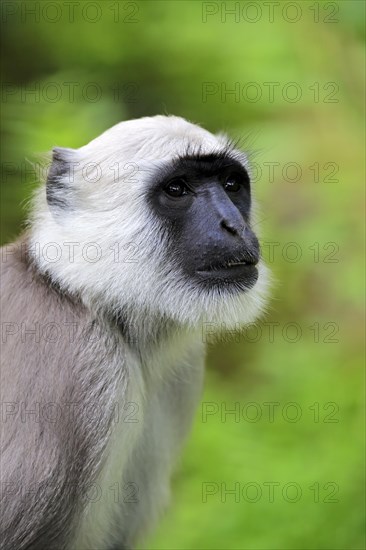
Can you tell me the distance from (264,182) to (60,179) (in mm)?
3336

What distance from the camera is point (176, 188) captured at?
4.43 meters

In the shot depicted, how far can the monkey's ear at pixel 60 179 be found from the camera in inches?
177

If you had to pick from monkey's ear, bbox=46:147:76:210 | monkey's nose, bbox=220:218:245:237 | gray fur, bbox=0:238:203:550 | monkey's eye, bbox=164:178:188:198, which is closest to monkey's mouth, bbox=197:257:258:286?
monkey's nose, bbox=220:218:245:237

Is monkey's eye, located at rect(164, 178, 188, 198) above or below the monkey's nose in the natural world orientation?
above

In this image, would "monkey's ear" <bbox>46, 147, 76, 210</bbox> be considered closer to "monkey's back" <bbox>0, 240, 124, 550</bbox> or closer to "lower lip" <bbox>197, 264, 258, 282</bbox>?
"monkey's back" <bbox>0, 240, 124, 550</bbox>

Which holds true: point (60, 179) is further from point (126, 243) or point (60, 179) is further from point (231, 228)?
point (231, 228)

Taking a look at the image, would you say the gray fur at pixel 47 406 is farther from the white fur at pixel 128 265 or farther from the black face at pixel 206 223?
the black face at pixel 206 223

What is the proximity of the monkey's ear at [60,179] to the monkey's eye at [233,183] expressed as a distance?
0.80 meters

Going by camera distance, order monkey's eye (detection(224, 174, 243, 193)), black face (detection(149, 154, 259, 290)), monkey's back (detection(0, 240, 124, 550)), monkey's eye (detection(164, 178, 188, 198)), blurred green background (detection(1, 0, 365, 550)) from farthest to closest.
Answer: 1. blurred green background (detection(1, 0, 365, 550))
2. monkey's eye (detection(224, 174, 243, 193))
3. monkey's eye (detection(164, 178, 188, 198))
4. black face (detection(149, 154, 259, 290))
5. monkey's back (detection(0, 240, 124, 550))

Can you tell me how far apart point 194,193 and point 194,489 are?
2.84 meters

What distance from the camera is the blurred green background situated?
5.70 m

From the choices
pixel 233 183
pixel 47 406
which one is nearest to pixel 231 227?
pixel 233 183

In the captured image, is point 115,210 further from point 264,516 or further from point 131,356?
point 264,516

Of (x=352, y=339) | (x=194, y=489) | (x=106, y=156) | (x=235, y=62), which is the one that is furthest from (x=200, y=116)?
(x=106, y=156)
